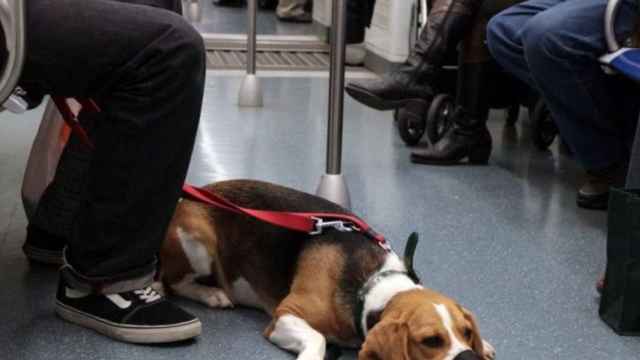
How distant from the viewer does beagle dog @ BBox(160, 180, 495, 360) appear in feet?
5.58

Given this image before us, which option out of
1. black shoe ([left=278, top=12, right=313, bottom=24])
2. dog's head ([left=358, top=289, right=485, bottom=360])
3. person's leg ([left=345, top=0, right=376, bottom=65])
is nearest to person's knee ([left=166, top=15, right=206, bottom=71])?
dog's head ([left=358, top=289, right=485, bottom=360])

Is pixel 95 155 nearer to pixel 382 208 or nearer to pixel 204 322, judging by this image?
pixel 204 322

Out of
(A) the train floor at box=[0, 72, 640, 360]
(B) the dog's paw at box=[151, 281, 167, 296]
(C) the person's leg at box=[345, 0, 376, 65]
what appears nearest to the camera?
(A) the train floor at box=[0, 72, 640, 360]

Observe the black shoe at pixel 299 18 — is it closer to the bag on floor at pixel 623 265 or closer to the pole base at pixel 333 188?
the pole base at pixel 333 188

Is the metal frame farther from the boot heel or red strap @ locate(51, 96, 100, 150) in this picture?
the boot heel

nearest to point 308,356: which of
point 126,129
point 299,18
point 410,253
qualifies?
point 410,253

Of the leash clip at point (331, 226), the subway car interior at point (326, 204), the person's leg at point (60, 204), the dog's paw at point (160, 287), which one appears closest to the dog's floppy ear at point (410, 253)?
the subway car interior at point (326, 204)

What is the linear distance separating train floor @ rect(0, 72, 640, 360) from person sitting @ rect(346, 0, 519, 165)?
0.08 metres

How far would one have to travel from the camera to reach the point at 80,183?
2277 millimetres

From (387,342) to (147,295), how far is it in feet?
1.81

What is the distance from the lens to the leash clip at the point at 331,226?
82.1 inches

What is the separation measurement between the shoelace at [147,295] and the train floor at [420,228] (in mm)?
92

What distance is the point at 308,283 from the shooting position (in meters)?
1.99

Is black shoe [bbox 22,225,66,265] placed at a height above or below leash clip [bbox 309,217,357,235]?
below
